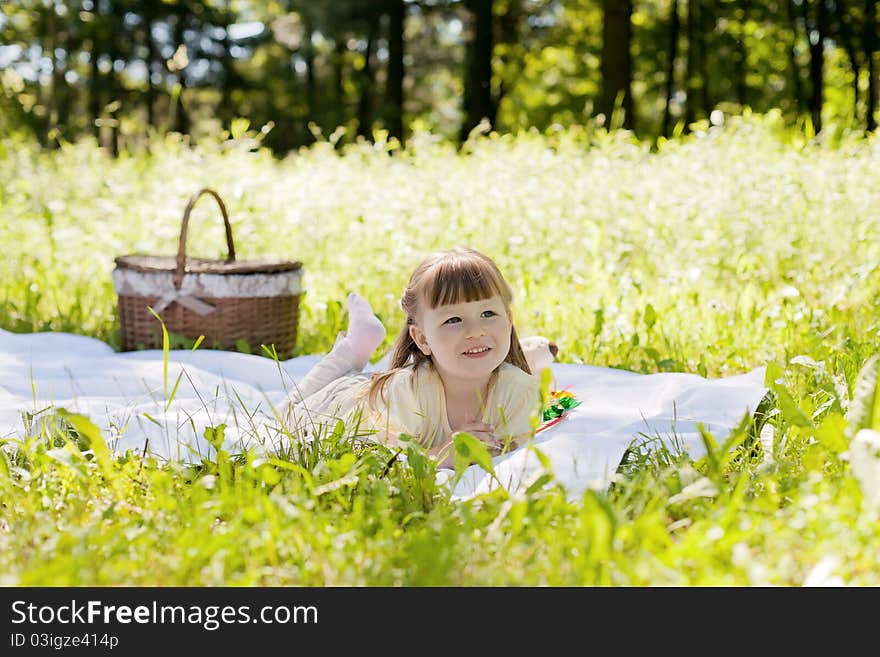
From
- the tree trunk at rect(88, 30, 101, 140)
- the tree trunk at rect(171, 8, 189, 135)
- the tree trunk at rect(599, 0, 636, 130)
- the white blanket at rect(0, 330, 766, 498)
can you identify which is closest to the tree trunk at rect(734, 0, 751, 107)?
the tree trunk at rect(599, 0, 636, 130)

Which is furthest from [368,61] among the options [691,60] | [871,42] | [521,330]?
[521,330]

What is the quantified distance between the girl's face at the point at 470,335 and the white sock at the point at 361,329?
0.59 metres

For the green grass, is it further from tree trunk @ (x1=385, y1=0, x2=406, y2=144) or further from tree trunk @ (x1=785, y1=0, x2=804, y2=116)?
tree trunk @ (x1=785, y1=0, x2=804, y2=116)

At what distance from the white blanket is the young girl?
149mm

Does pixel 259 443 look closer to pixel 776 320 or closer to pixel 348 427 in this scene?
pixel 348 427

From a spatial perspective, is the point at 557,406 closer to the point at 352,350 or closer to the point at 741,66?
the point at 352,350

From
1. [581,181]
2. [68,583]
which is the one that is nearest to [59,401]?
[68,583]

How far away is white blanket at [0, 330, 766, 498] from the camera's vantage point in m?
2.45

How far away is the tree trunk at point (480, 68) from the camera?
1448 centimetres

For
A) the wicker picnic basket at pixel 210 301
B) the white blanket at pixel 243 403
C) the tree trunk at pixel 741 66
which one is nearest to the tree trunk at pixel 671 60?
the tree trunk at pixel 741 66

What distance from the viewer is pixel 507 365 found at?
9.46ft

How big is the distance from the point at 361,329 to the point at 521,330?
1.21m

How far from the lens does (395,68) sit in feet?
52.6

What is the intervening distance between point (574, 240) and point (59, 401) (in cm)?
302
